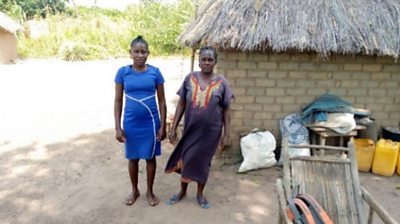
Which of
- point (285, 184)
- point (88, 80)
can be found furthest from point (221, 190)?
point (88, 80)

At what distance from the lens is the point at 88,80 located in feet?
36.2

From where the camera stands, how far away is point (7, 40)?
14164 millimetres

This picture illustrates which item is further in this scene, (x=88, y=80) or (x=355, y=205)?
(x=88, y=80)

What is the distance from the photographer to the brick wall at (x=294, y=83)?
4.81 metres

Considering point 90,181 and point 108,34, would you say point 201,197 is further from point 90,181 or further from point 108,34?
point 108,34

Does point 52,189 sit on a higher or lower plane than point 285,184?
lower

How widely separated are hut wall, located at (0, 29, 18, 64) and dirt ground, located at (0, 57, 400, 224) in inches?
294

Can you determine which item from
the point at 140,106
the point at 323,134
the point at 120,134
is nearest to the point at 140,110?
the point at 140,106

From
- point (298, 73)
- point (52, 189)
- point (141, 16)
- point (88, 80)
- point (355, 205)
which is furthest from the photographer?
point (141, 16)

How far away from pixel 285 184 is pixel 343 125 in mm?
2206

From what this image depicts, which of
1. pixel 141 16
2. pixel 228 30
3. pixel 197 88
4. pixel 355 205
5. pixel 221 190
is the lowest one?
pixel 221 190

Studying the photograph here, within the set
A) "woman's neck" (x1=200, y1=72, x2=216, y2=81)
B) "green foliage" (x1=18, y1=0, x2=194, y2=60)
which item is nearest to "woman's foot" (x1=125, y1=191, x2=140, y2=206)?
"woman's neck" (x1=200, y1=72, x2=216, y2=81)

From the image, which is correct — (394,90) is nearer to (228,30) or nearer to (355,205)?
(228,30)

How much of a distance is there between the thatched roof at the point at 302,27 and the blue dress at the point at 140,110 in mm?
1436
